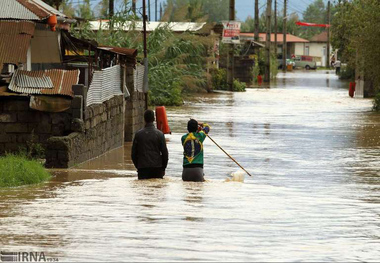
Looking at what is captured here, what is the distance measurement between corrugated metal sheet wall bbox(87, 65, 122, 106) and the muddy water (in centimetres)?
138

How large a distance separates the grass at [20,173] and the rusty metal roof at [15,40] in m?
4.53

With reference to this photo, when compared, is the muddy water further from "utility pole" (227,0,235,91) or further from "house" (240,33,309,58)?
"house" (240,33,309,58)

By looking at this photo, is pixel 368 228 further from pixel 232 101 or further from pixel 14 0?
pixel 232 101

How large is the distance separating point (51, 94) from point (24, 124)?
0.86 meters

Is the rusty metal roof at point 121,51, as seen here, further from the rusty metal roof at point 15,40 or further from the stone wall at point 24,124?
the stone wall at point 24,124

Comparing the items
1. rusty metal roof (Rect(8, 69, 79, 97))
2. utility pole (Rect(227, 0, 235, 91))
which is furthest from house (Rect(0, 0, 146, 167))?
utility pole (Rect(227, 0, 235, 91))

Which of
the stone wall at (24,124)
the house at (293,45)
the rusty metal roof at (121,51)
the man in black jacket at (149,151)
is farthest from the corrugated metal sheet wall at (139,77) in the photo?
the house at (293,45)

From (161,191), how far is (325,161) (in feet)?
26.3

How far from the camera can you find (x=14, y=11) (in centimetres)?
2228

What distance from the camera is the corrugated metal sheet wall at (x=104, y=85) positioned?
847 inches

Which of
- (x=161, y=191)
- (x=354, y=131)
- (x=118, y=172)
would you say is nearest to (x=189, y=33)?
(x=354, y=131)

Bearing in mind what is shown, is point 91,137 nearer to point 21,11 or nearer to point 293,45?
point 21,11

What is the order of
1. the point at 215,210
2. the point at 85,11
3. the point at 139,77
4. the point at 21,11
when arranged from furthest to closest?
the point at 85,11, the point at 139,77, the point at 21,11, the point at 215,210

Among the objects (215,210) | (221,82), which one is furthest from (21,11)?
(221,82)
